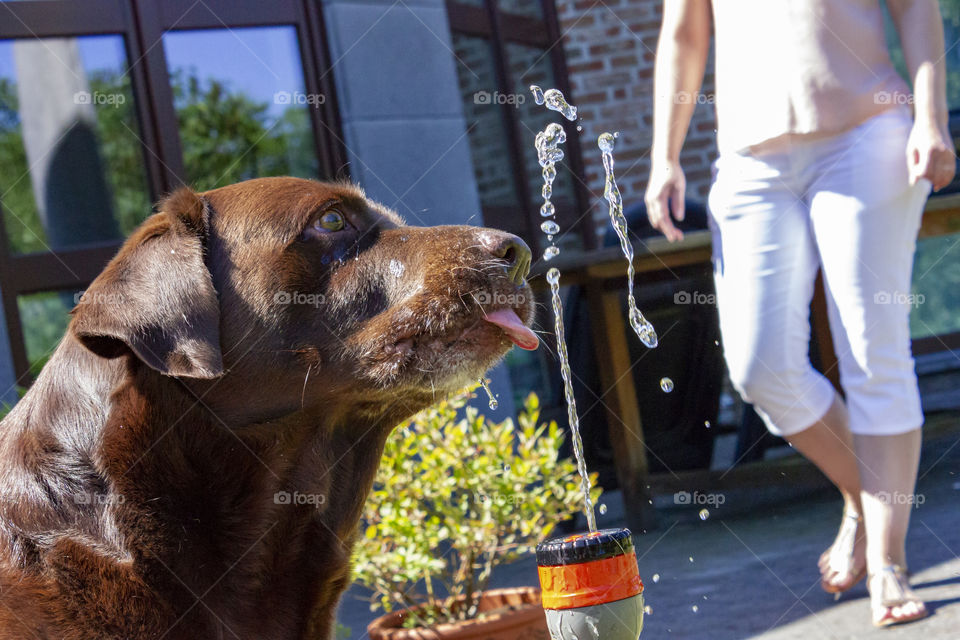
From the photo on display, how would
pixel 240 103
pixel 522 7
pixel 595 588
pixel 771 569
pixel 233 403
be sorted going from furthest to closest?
pixel 522 7 → pixel 240 103 → pixel 771 569 → pixel 233 403 → pixel 595 588

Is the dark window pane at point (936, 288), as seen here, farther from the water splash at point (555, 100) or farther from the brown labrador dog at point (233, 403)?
the brown labrador dog at point (233, 403)

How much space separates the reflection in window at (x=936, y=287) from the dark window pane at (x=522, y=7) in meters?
3.04

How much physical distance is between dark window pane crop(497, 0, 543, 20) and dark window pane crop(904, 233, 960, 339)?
119 inches

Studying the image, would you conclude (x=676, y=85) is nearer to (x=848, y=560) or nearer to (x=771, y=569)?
(x=848, y=560)

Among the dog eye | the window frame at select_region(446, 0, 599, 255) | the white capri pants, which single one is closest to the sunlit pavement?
the white capri pants

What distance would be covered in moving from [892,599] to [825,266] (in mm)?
1061

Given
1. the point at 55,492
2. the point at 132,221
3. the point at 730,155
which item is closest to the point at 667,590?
the point at 730,155

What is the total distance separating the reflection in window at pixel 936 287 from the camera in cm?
637

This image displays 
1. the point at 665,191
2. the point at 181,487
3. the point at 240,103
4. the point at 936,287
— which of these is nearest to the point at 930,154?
the point at 665,191

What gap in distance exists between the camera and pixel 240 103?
17.9 feet

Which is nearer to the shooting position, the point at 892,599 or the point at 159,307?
the point at 159,307

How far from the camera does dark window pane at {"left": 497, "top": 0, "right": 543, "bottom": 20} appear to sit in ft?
22.2

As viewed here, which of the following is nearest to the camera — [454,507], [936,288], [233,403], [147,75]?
[233,403]

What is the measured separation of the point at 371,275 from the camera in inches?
78.7
